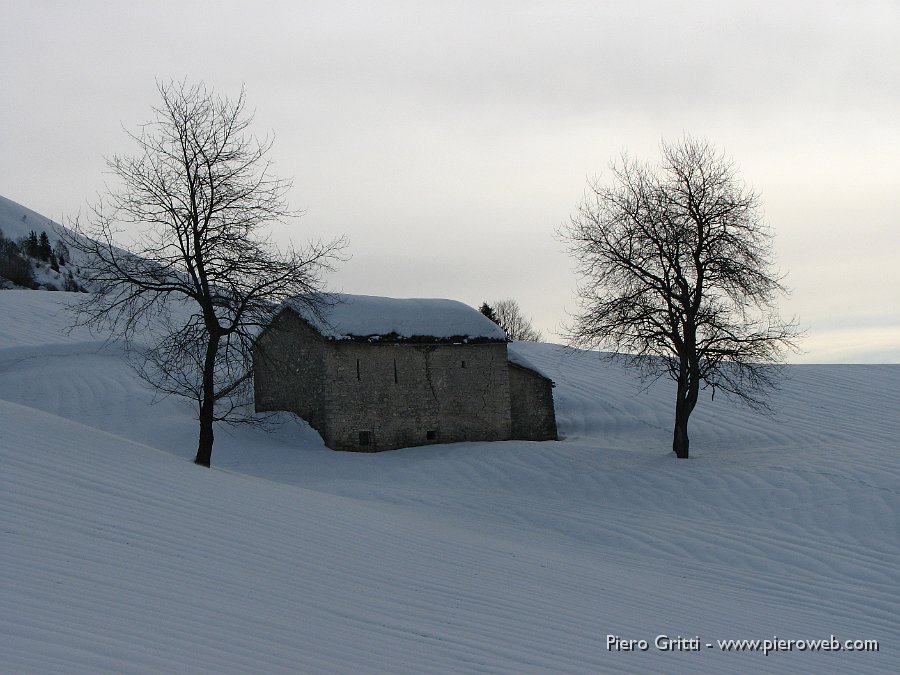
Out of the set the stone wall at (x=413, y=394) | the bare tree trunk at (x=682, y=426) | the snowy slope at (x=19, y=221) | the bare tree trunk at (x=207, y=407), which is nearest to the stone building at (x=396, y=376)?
the stone wall at (x=413, y=394)

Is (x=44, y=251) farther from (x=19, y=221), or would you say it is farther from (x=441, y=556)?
(x=441, y=556)

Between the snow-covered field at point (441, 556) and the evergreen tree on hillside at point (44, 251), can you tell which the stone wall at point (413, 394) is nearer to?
the snow-covered field at point (441, 556)

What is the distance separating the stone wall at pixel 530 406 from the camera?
1075 inches

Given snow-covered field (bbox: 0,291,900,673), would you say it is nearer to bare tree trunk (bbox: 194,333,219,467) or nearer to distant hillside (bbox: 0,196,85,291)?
bare tree trunk (bbox: 194,333,219,467)

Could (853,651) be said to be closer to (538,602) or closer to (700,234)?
(538,602)

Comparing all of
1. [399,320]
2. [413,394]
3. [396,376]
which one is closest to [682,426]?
[413,394]

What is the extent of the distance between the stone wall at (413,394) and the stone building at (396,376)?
0.03 m

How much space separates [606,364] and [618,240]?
55.6ft

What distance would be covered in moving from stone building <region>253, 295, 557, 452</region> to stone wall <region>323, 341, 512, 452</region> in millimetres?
29

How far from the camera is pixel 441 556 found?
10141 mm

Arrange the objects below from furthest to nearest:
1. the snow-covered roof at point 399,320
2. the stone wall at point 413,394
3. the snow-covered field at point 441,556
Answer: the snow-covered roof at point 399,320 < the stone wall at point 413,394 < the snow-covered field at point 441,556

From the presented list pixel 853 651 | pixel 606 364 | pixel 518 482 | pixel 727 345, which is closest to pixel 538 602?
pixel 853 651

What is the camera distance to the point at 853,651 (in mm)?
8461

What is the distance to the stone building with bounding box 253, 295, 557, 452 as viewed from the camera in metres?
24.2
